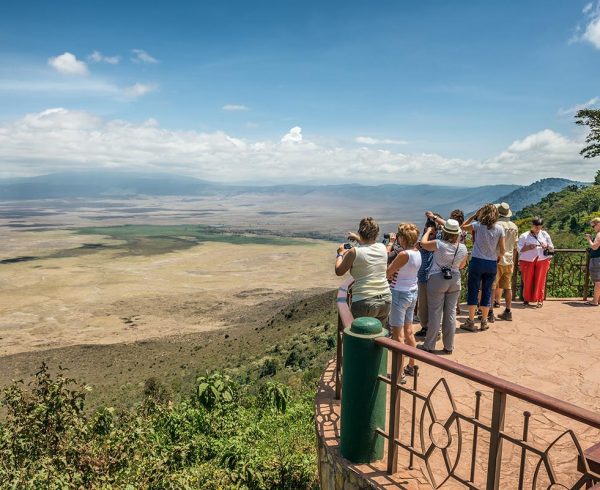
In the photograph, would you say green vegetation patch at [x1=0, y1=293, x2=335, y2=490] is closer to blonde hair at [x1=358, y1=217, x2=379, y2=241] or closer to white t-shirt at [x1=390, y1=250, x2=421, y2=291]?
white t-shirt at [x1=390, y1=250, x2=421, y2=291]

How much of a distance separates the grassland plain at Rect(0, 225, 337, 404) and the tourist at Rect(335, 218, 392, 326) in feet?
85.2

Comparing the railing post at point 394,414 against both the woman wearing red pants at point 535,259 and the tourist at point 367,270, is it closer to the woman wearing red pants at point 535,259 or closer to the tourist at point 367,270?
the tourist at point 367,270

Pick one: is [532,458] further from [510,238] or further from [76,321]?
[76,321]

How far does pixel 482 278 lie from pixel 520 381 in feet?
7.28

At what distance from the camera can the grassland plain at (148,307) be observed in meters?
39.8

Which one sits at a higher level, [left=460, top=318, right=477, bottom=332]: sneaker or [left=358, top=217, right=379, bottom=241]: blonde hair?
[left=358, top=217, right=379, bottom=241]: blonde hair

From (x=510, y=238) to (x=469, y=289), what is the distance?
72.7 inches

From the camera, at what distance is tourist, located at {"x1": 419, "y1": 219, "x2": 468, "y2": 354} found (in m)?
6.54

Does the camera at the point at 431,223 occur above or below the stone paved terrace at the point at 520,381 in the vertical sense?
above

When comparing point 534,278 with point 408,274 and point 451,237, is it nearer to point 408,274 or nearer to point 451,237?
point 451,237

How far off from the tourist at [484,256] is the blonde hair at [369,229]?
115 inches

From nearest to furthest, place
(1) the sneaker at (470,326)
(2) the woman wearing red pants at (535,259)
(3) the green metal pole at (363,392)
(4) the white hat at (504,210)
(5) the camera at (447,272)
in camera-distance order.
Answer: (3) the green metal pole at (363,392)
(5) the camera at (447,272)
(1) the sneaker at (470,326)
(4) the white hat at (504,210)
(2) the woman wearing red pants at (535,259)

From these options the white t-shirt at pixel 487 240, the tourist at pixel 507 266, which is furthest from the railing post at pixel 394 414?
the tourist at pixel 507 266

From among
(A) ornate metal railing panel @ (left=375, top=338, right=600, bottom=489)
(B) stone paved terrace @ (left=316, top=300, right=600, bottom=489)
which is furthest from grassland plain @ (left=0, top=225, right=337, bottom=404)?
(A) ornate metal railing panel @ (left=375, top=338, right=600, bottom=489)
